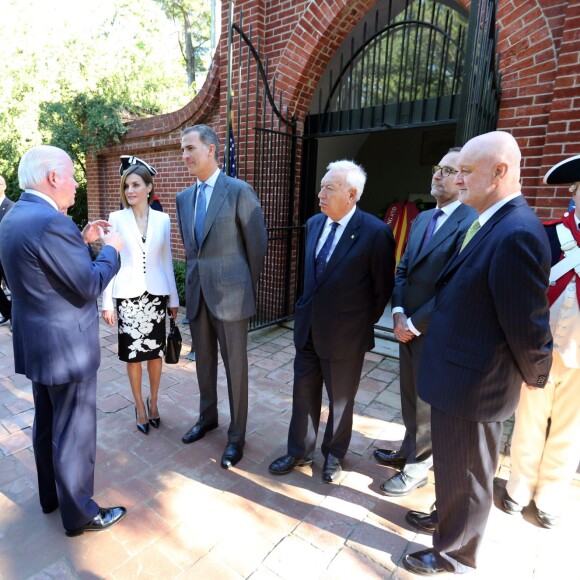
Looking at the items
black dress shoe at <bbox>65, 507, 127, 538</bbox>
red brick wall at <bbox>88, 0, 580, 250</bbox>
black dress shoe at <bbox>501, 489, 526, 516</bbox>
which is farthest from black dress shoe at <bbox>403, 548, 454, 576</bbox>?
red brick wall at <bbox>88, 0, 580, 250</bbox>

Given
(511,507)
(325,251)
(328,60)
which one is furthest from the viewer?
(328,60)

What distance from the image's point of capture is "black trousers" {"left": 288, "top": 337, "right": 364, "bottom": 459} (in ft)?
7.93

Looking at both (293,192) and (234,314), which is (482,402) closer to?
(234,314)

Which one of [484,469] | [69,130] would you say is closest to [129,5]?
Result: [69,130]

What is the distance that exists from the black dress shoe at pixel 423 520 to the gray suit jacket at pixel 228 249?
1512mm

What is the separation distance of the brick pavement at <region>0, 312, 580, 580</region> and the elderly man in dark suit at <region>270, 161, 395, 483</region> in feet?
0.92

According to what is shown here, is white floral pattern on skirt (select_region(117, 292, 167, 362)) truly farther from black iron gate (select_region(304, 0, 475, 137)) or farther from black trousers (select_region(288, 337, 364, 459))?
black iron gate (select_region(304, 0, 475, 137))

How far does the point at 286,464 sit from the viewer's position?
258 cm

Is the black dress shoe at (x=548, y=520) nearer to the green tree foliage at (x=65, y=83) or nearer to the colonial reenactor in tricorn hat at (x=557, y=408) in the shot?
the colonial reenactor in tricorn hat at (x=557, y=408)

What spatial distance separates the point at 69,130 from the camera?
729cm

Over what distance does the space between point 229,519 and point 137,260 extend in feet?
5.65

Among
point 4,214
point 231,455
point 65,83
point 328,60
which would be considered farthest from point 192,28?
point 231,455

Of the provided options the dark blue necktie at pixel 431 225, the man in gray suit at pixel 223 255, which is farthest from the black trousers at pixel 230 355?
the dark blue necktie at pixel 431 225

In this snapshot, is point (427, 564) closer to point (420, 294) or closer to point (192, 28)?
point (420, 294)
